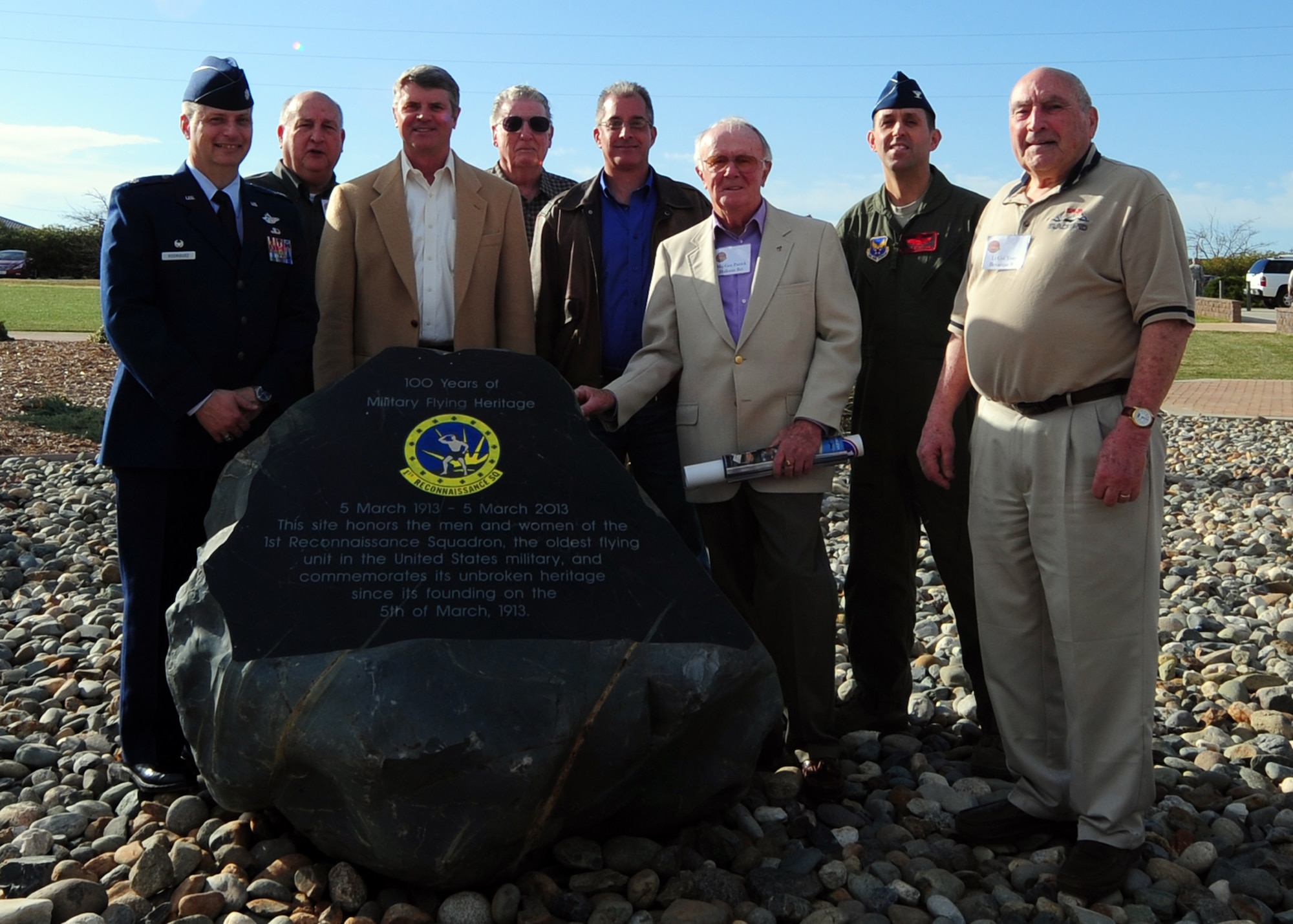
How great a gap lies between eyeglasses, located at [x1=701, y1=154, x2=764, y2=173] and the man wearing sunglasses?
129cm

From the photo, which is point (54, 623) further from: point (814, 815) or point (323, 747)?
point (814, 815)

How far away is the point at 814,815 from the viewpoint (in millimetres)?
3520

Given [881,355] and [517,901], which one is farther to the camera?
[881,355]

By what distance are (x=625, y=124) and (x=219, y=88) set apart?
1.44 meters

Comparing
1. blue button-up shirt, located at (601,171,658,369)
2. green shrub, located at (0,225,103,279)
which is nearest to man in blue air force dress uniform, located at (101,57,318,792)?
blue button-up shirt, located at (601,171,658,369)

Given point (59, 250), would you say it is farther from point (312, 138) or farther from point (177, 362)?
point (177, 362)

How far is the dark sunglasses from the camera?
15.9 ft

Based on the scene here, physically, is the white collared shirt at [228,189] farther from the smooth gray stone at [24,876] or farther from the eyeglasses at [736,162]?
the smooth gray stone at [24,876]

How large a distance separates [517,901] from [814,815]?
1.07 metres


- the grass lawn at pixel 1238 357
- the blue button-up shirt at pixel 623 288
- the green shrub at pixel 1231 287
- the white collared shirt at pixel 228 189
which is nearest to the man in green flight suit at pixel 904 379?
the blue button-up shirt at pixel 623 288

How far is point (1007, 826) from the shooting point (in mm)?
3352

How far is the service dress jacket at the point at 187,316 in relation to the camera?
11.3ft

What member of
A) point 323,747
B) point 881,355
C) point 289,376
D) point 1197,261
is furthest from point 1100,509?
point 1197,261

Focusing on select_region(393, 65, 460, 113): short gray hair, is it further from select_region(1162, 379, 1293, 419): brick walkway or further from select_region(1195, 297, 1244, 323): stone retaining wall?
select_region(1195, 297, 1244, 323): stone retaining wall
